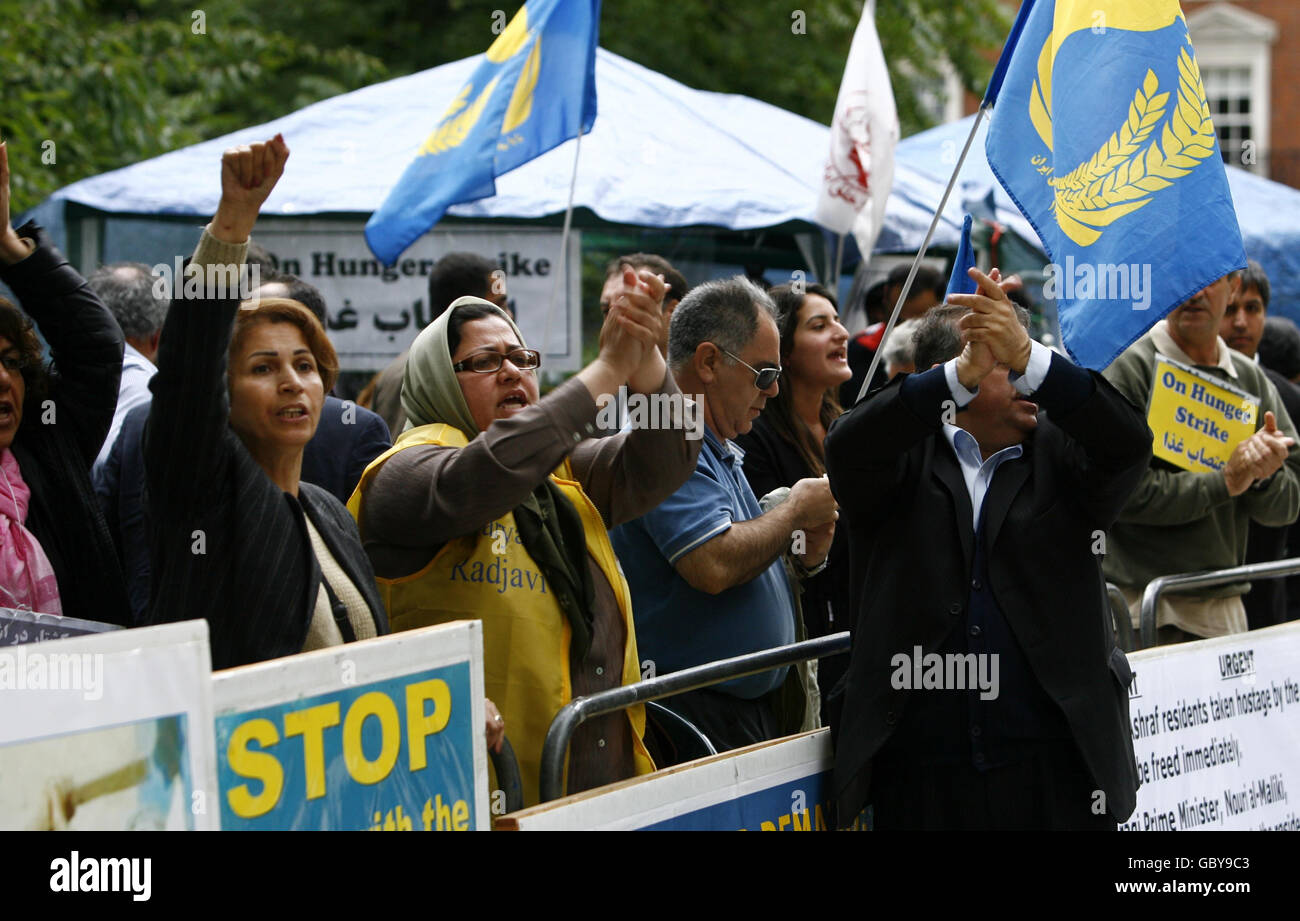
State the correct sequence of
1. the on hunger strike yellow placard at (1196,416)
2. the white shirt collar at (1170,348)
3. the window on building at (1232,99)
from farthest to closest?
the window on building at (1232,99) → the white shirt collar at (1170,348) → the on hunger strike yellow placard at (1196,416)

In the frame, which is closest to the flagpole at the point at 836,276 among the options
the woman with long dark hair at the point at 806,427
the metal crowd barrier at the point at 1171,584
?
the woman with long dark hair at the point at 806,427

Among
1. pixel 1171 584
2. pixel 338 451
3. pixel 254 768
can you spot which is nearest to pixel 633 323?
pixel 254 768

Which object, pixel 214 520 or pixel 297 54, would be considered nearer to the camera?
pixel 214 520

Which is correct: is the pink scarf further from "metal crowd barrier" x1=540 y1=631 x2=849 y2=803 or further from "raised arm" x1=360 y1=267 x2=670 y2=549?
"metal crowd barrier" x1=540 y1=631 x2=849 y2=803

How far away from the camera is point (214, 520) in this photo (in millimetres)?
2945

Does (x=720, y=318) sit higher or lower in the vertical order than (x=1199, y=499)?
higher

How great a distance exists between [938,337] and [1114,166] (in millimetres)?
966

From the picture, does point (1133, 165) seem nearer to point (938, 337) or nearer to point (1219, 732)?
point (938, 337)

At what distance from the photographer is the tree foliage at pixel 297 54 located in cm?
1182

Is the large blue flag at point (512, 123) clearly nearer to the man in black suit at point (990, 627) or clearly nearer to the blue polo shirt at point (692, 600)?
the blue polo shirt at point (692, 600)

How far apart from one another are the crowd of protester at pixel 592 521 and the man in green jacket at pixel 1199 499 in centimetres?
207

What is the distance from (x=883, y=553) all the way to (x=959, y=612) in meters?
0.22

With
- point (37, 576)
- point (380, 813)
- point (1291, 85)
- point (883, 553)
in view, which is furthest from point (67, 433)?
point (1291, 85)
